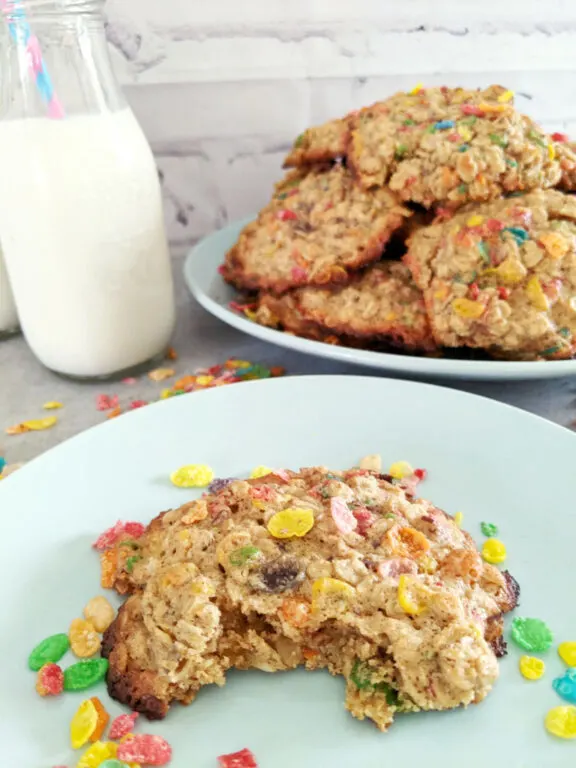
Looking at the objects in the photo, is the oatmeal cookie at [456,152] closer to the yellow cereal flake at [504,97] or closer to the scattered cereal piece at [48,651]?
the yellow cereal flake at [504,97]

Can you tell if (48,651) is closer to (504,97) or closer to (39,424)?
(39,424)

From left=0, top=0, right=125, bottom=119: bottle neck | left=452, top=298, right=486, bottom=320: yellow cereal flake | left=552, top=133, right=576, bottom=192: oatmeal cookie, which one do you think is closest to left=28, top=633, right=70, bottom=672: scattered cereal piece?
left=452, top=298, right=486, bottom=320: yellow cereal flake

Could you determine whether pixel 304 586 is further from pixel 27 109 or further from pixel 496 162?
pixel 27 109

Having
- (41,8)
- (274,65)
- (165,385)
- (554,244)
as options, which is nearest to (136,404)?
(165,385)

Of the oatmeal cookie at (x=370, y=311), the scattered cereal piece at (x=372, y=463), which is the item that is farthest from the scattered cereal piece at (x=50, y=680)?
the oatmeal cookie at (x=370, y=311)

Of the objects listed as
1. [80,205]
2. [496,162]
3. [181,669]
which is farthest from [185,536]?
[496,162]

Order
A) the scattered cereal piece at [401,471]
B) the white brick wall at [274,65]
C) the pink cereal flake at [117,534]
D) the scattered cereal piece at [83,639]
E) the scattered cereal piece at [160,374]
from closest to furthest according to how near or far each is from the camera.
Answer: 1. the scattered cereal piece at [83,639]
2. the pink cereal flake at [117,534]
3. the scattered cereal piece at [401,471]
4. the scattered cereal piece at [160,374]
5. the white brick wall at [274,65]
